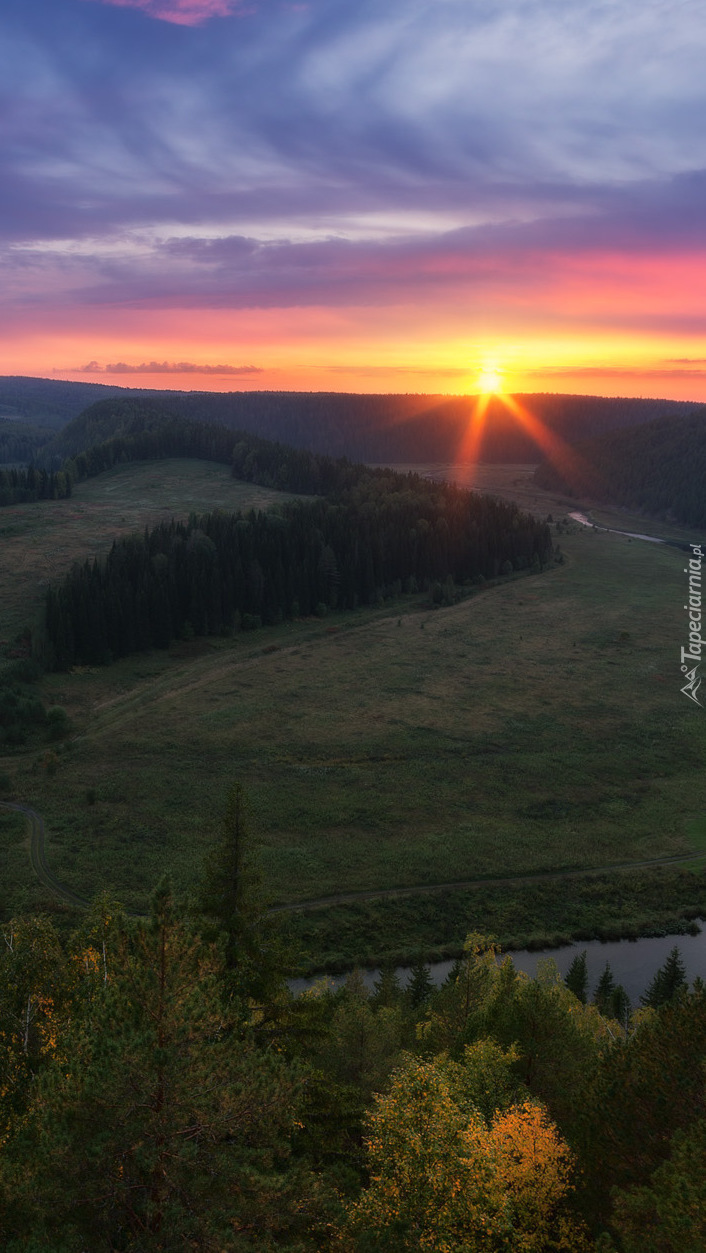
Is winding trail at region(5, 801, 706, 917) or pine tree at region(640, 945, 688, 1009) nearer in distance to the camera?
pine tree at region(640, 945, 688, 1009)

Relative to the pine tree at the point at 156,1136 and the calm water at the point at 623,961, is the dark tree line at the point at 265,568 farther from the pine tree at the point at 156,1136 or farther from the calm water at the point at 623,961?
the pine tree at the point at 156,1136

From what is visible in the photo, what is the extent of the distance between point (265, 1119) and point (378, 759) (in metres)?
74.8

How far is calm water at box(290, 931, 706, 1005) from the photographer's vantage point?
5859 centimetres

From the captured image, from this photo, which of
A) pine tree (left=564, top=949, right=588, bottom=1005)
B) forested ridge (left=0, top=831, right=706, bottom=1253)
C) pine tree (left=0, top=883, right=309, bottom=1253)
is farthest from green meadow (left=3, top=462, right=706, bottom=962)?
pine tree (left=0, top=883, right=309, bottom=1253)

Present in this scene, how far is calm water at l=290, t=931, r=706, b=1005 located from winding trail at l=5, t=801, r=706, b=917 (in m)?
7.51

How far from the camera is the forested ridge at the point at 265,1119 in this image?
54.3ft

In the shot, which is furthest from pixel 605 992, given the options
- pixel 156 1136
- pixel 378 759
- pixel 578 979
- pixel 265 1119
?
pixel 156 1136

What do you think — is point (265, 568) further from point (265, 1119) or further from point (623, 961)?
→ point (265, 1119)

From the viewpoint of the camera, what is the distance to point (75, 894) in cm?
6519

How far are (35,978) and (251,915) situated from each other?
7.27 m

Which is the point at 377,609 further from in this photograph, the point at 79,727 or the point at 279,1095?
the point at 279,1095

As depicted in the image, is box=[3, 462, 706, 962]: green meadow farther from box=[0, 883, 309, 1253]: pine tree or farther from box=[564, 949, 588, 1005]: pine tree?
box=[0, 883, 309, 1253]: pine tree

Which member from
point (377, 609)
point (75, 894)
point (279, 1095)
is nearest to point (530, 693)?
point (377, 609)

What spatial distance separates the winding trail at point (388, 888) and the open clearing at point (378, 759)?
2.52ft
